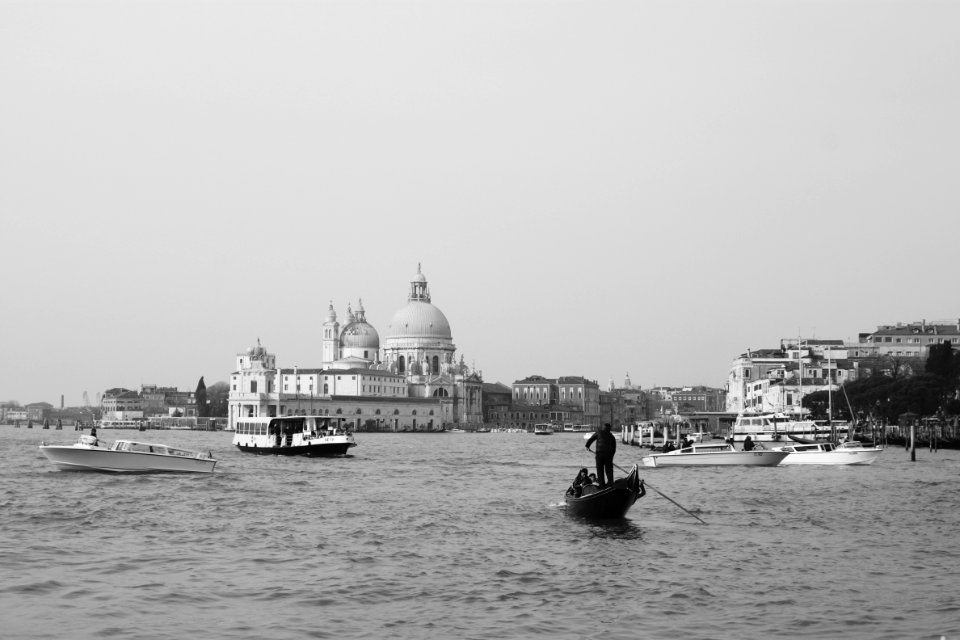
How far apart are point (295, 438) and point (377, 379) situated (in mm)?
113396

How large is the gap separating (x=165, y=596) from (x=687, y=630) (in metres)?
6.17

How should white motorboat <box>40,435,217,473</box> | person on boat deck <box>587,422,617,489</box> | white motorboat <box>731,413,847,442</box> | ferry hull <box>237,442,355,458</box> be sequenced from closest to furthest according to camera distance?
person on boat deck <box>587,422,617,489</box> → white motorboat <box>40,435,217,473</box> → ferry hull <box>237,442,355,458</box> → white motorboat <box>731,413,847,442</box>

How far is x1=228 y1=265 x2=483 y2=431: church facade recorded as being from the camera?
157500 millimetres

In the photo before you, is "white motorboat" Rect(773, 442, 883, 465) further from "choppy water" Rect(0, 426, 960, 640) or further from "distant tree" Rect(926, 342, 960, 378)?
"distant tree" Rect(926, 342, 960, 378)

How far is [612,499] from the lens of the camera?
80.3ft

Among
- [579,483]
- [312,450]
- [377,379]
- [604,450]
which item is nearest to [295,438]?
[312,450]

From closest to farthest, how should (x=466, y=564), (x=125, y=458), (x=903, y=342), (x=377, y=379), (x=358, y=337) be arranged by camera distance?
(x=466, y=564)
(x=125, y=458)
(x=903, y=342)
(x=377, y=379)
(x=358, y=337)

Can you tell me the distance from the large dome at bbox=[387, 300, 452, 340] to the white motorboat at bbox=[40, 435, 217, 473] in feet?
479

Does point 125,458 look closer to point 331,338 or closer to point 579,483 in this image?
point 579,483

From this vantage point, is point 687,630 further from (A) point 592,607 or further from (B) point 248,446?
(B) point 248,446

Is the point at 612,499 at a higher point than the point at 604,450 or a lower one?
lower

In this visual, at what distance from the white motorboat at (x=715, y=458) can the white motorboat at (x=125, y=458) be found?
16.4 meters

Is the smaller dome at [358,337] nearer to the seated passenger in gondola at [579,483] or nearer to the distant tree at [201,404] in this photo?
the distant tree at [201,404]

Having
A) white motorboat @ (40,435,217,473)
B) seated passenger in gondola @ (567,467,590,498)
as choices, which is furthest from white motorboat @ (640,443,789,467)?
seated passenger in gondola @ (567,467,590,498)
